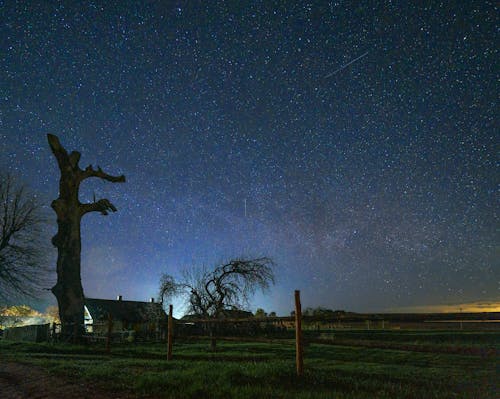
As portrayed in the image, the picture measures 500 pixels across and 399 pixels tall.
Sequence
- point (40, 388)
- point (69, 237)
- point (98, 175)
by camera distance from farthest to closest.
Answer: point (98, 175) → point (69, 237) → point (40, 388)

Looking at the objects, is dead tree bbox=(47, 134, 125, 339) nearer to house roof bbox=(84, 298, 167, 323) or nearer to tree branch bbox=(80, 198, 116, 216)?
tree branch bbox=(80, 198, 116, 216)

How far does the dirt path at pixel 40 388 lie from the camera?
229 inches

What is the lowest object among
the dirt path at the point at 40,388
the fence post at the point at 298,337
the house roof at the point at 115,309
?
the dirt path at the point at 40,388

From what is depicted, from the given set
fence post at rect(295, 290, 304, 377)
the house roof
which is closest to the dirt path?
fence post at rect(295, 290, 304, 377)

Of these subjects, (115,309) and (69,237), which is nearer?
(69,237)

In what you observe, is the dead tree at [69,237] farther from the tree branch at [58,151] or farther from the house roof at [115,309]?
the house roof at [115,309]

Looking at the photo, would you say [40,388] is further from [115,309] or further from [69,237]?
[115,309]

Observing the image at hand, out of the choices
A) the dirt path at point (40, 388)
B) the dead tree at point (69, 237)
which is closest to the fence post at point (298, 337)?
the dirt path at point (40, 388)

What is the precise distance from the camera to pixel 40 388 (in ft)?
21.2

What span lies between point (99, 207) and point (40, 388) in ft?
55.5

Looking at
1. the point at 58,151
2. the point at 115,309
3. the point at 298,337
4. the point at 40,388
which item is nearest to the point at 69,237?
the point at 58,151

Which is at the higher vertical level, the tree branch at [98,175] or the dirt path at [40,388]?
the tree branch at [98,175]

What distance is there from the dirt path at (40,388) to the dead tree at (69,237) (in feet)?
39.2

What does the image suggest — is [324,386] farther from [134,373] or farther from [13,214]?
[13,214]
